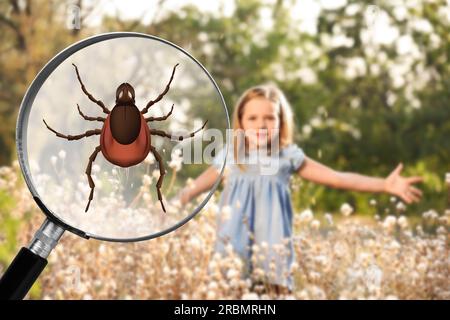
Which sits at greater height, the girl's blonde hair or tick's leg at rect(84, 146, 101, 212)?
the girl's blonde hair

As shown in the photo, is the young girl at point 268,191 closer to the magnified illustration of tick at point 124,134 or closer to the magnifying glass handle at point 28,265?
the magnified illustration of tick at point 124,134

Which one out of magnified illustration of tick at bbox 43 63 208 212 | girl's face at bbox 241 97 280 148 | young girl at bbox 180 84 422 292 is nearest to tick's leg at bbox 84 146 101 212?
magnified illustration of tick at bbox 43 63 208 212

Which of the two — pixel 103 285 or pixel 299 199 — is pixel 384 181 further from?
pixel 103 285

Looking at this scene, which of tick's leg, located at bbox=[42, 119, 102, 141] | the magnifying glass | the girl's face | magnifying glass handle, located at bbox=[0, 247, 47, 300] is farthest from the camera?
the girl's face

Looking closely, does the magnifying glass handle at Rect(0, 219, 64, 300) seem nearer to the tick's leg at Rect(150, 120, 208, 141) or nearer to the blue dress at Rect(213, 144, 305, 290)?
the tick's leg at Rect(150, 120, 208, 141)

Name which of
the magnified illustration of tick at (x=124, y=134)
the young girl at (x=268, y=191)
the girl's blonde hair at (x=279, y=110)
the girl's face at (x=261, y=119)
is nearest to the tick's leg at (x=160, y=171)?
the magnified illustration of tick at (x=124, y=134)

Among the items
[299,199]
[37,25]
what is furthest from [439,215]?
[37,25]
